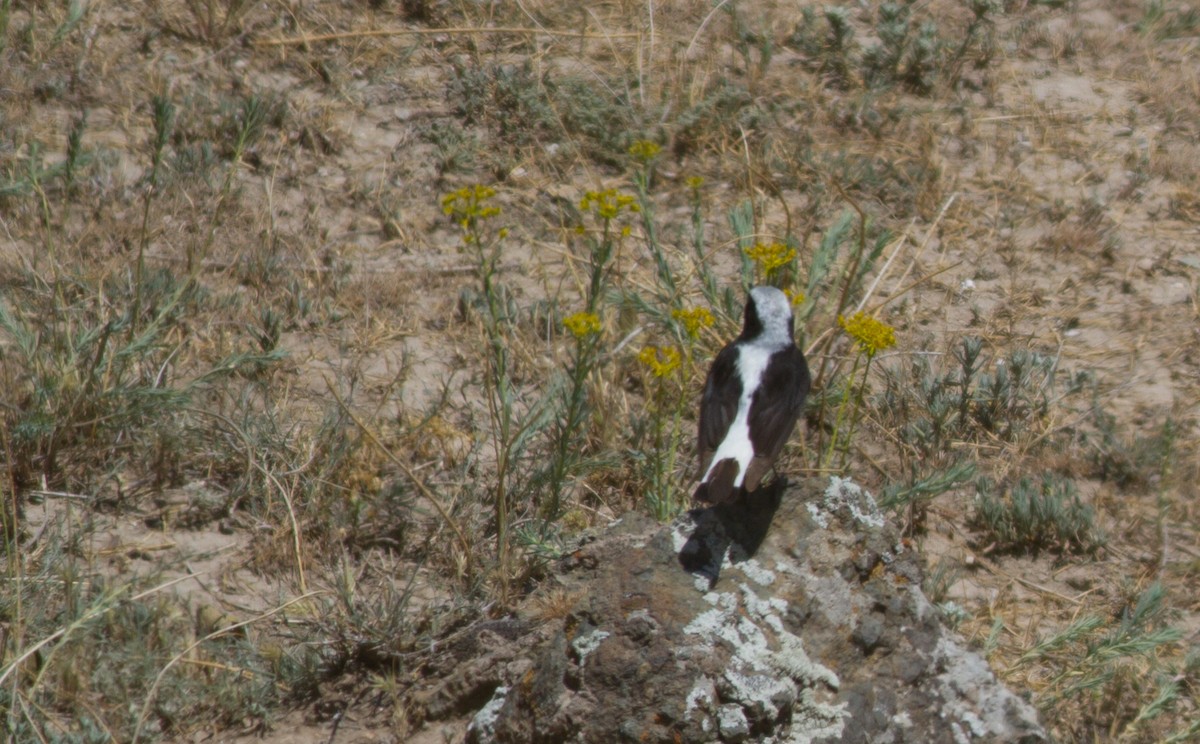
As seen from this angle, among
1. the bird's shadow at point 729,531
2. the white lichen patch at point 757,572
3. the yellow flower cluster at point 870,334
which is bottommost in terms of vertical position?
the white lichen patch at point 757,572

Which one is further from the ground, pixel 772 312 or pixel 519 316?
pixel 772 312

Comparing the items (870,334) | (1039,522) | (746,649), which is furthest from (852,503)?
(1039,522)

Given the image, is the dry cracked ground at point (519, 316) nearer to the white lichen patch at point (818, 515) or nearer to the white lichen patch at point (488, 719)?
the white lichen patch at point (488, 719)

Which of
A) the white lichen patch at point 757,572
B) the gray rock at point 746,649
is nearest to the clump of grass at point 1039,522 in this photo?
the gray rock at point 746,649

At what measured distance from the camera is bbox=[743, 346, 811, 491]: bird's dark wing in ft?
13.2

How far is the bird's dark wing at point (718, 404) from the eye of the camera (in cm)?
420

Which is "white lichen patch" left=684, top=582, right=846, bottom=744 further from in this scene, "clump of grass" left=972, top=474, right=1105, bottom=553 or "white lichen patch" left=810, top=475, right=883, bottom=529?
"clump of grass" left=972, top=474, right=1105, bottom=553

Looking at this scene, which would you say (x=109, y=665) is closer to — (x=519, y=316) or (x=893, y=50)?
(x=519, y=316)

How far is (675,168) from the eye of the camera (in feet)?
22.9

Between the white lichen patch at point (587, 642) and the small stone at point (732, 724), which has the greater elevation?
the white lichen patch at point (587, 642)

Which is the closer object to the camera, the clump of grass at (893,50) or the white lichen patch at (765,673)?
the white lichen patch at (765,673)

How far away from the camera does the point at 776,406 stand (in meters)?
4.25

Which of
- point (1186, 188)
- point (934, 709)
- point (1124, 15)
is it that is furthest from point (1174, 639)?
point (1124, 15)

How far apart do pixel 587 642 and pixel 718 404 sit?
1111 mm
